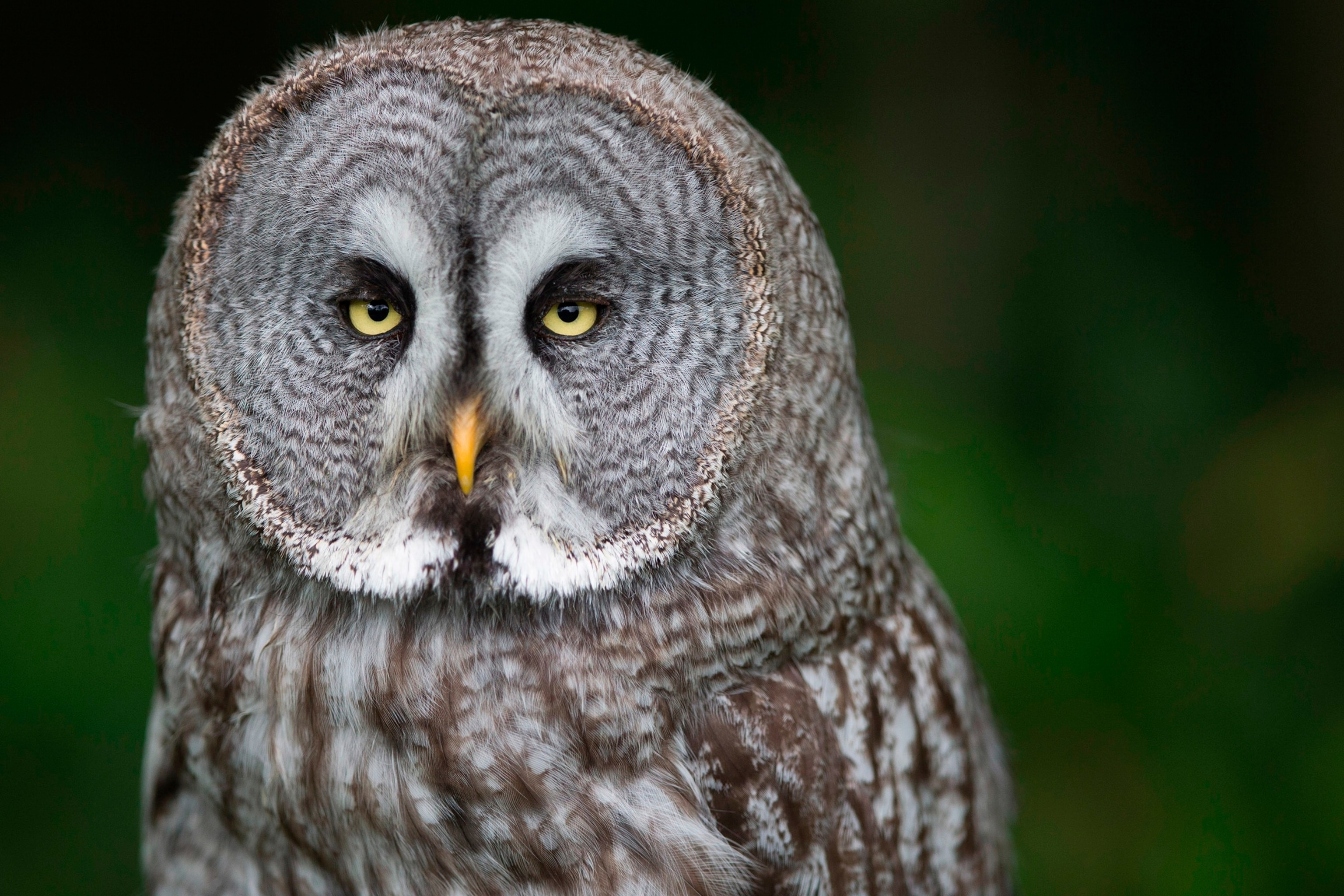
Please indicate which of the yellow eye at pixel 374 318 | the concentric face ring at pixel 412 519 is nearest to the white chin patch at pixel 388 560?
Result: the concentric face ring at pixel 412 519

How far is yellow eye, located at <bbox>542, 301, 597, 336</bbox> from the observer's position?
0.94 metres

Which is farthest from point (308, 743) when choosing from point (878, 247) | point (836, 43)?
point (836, 43)

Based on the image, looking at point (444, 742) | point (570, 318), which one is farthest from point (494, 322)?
point (444, 742)

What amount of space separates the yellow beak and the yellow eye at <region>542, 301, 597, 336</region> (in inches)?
3.3

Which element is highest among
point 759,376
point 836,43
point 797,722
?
point 836,43

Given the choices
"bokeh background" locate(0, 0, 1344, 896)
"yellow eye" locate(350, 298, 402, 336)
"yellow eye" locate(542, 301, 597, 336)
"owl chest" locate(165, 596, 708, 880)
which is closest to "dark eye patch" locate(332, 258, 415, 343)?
"yellow eye" locate(350, 298, 402, 336)

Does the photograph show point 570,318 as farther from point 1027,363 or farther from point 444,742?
point 1027,363

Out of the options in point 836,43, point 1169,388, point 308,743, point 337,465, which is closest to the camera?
point 337,465

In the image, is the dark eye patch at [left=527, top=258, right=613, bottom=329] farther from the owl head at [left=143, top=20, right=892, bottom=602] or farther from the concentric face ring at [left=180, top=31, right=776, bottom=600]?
the concentric face ring at [left=180, top=31, right=776, bottom=600]

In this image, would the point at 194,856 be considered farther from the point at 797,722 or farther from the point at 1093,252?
the point at 1093,252

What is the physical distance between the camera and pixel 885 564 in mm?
1190

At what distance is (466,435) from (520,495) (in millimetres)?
79

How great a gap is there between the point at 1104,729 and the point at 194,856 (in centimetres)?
138

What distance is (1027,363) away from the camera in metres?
2.19
